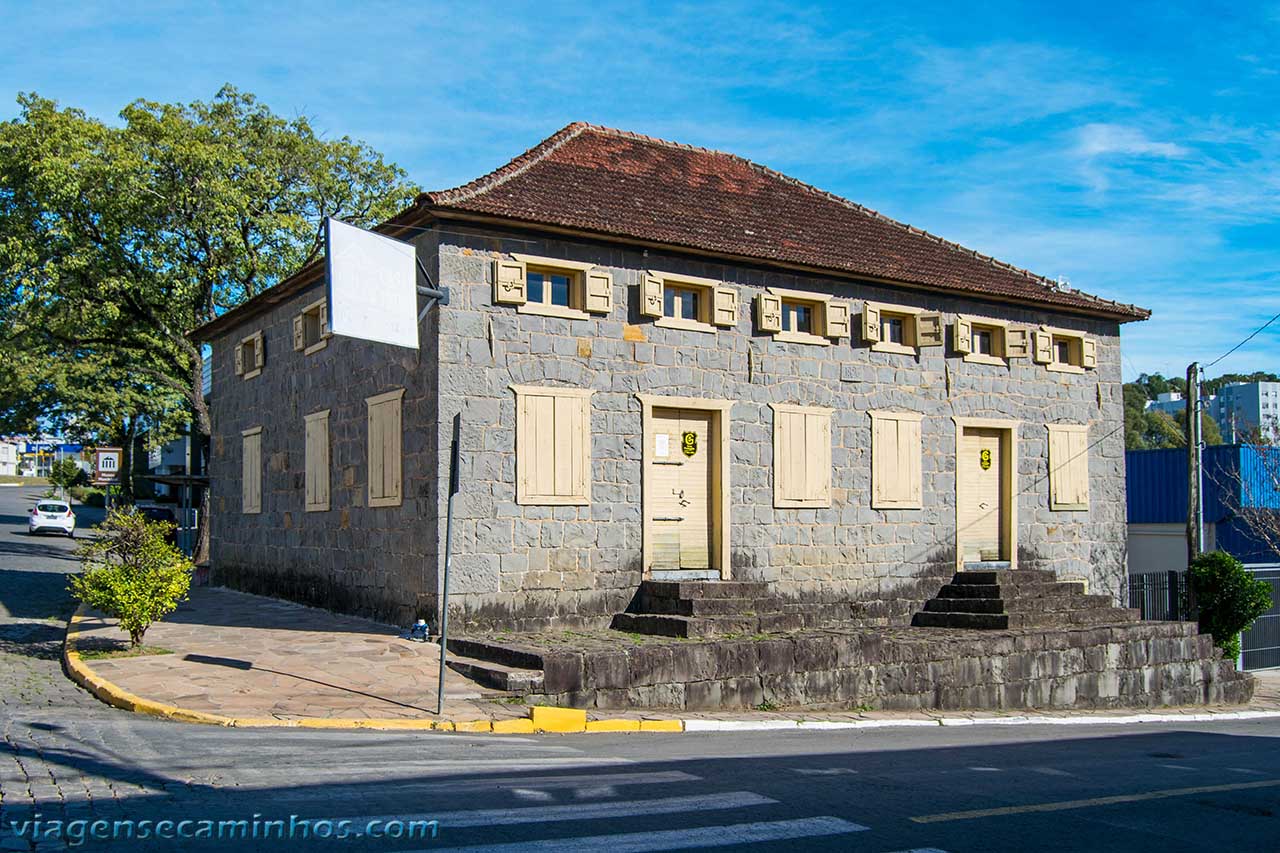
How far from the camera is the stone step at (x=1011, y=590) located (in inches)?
704

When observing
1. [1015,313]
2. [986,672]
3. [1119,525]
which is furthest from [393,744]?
[1119,525]

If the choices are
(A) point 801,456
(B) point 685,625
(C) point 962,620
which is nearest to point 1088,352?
(C) point 962,620

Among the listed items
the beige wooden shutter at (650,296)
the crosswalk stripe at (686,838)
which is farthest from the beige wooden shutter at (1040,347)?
the crosswalk stripe at (686,838)

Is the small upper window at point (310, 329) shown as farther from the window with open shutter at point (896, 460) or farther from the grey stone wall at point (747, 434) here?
the window with open shutter at point (896, 460)

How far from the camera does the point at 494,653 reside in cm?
1263

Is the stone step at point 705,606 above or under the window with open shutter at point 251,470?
under

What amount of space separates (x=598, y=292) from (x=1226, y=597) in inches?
535

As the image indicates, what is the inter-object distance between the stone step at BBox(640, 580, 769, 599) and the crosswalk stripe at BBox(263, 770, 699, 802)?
6568 mm

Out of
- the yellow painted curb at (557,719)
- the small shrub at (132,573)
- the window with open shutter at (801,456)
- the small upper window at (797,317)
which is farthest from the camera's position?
the small upper window at (797,317)

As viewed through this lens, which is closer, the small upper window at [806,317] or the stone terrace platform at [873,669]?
the stone terrace platform at [873,669]

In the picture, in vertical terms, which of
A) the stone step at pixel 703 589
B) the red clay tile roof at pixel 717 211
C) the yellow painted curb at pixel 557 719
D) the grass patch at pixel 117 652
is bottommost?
the yellow painted curb at pixel 557 719

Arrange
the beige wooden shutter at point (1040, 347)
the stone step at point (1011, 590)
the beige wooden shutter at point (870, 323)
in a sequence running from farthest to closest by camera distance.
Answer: the beige wooden shutter at point (1040, 347), the stone step at point (1011, 590), the beige wooden shutter at point (870, 323)

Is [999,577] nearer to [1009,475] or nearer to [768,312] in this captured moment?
[1009,475]

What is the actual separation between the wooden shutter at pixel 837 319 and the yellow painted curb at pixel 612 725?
825 centimetres
